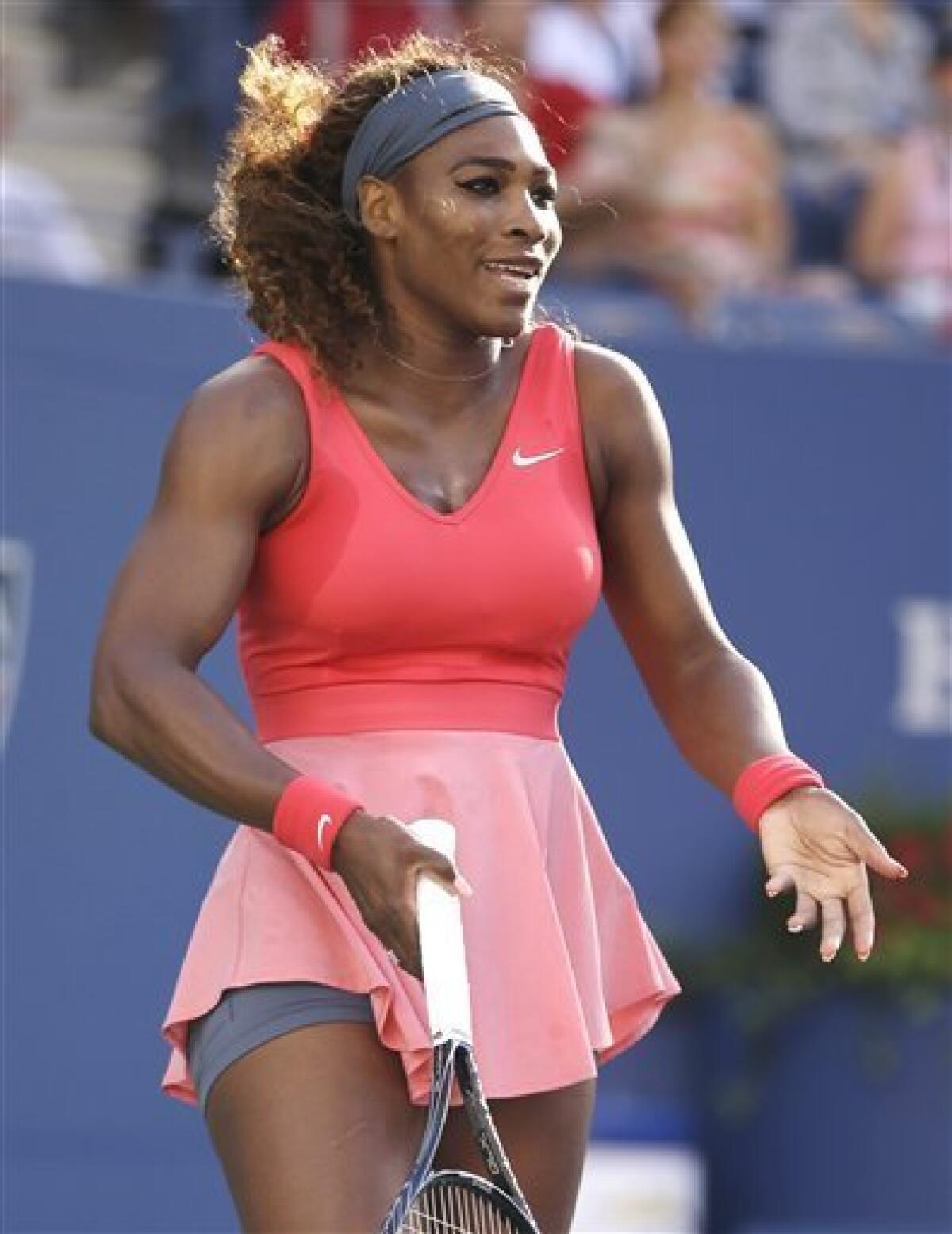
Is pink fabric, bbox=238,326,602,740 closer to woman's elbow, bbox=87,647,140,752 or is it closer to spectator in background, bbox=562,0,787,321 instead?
woman's elbow, bbox=87,647,140,752

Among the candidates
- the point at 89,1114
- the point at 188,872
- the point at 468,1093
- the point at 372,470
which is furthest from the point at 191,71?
the point at 468,1093

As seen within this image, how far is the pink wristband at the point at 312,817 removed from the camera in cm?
305

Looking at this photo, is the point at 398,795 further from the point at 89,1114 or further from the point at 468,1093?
the point at 89,1114

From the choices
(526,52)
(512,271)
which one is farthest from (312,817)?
(526,52)

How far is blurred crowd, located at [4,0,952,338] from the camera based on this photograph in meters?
6.89

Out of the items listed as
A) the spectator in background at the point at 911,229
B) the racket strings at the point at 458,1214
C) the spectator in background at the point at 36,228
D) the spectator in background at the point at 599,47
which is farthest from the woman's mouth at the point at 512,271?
the spectator in background at the point at 911,229

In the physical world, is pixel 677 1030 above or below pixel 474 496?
below

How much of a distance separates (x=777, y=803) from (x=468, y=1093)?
0.50 m

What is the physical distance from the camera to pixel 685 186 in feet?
23.9

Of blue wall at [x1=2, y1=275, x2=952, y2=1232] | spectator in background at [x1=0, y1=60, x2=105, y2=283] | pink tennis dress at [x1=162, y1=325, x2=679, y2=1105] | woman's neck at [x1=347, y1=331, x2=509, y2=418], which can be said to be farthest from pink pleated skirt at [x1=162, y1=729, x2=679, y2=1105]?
spectator in background at [x1=0, y1=60, x2=105, y2=283]

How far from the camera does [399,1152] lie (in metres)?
3.18

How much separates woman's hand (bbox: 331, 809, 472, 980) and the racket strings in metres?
0.21

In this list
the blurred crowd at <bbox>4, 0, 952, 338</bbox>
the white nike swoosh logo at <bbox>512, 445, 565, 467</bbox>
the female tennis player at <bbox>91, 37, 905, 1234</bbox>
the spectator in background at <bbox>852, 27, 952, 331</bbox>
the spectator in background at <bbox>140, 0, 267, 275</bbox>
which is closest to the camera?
the female tennis player at <bbox>91, 37, 905, 1234</bbox>

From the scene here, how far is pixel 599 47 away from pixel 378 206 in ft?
13.5
